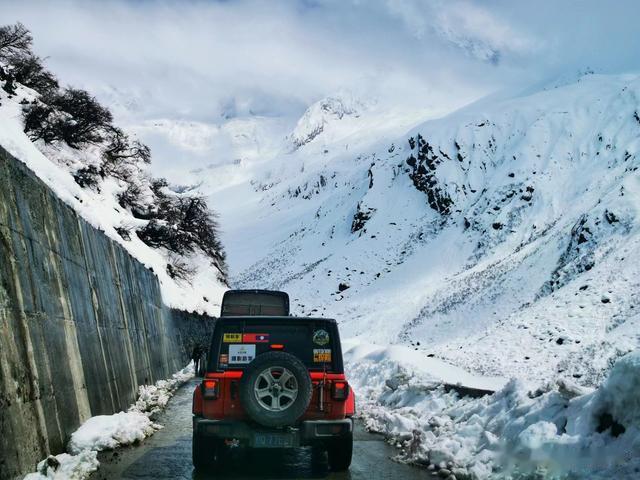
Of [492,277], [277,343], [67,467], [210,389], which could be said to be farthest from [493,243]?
[67,467]

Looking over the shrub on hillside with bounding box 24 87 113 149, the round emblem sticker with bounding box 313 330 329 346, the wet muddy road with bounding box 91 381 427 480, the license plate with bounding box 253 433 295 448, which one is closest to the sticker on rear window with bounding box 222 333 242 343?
the round emblem sticker with bounding box 313 330 329 346

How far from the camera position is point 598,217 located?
Answer: 42188 millimetres

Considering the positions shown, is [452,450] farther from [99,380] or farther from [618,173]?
[618,173]

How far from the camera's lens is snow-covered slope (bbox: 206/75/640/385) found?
2623 cm

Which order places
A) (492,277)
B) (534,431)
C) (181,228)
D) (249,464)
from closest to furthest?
(534,431)
(249,464)
(181,228)
(492,277)

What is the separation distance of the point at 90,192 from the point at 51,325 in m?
25.7

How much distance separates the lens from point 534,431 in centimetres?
719

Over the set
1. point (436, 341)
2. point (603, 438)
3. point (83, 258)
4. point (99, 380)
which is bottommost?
point (436, 341)

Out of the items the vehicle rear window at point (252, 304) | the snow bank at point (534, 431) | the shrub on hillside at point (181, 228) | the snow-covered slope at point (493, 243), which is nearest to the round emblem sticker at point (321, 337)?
the snow bank at point (534, 431)

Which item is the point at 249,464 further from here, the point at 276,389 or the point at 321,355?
the point at 321,355

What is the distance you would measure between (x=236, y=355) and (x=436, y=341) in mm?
31170

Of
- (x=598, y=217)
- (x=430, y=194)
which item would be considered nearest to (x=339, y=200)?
(x=430, y=194)

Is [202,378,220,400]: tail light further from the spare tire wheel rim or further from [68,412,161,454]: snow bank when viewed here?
[68,412,161,454]: snow bank

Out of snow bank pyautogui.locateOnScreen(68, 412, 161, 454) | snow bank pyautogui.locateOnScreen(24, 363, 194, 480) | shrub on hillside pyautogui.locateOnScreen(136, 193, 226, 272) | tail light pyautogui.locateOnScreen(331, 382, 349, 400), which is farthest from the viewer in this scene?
shrub on hillside pyautogui.locateOnScreen(136, 193, 226, 272)
